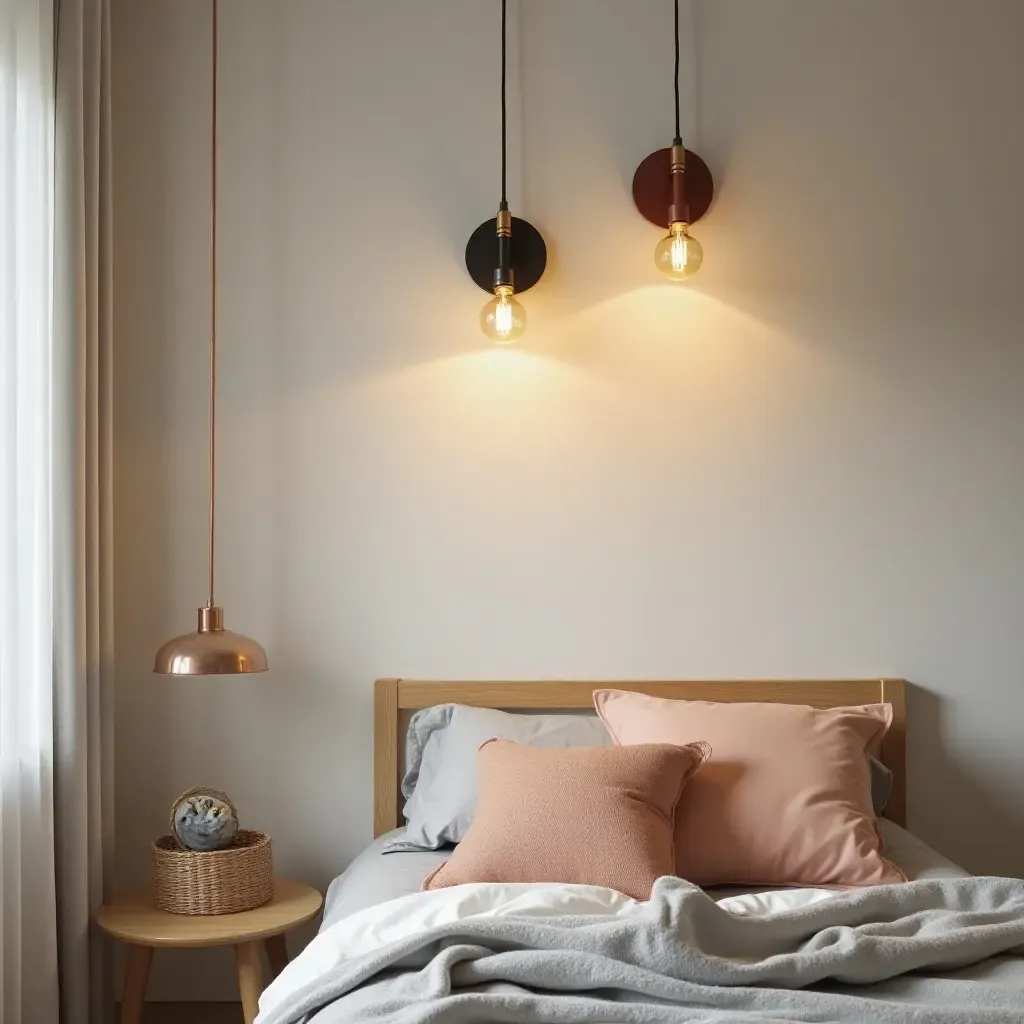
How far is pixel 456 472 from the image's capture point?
2.96 meters

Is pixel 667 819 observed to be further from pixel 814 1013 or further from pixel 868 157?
pixel 868 157

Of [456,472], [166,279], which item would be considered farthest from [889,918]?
[166,279]

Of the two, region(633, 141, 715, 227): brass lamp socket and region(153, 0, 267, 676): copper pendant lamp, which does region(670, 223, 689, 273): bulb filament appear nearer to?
region(633, 141, 715, 227): brass lamp socket

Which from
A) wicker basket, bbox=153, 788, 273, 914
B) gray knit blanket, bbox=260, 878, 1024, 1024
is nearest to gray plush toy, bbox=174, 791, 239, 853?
wicker basket, bbox=153, 788, 273, 914

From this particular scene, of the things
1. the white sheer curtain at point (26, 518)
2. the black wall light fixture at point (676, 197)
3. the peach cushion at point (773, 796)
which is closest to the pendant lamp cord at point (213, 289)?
the white sheer curtain at point (26, 518)

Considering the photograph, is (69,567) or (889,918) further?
(69,567)

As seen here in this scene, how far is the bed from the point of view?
63.7 inches

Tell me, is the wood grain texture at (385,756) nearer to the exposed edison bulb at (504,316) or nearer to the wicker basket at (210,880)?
the wicker basket at (210,880)

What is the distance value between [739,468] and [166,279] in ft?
4.79

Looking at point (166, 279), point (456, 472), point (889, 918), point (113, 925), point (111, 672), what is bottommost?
point (113, 925)

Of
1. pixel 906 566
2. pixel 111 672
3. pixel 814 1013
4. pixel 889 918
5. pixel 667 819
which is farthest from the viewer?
pixel 906 566

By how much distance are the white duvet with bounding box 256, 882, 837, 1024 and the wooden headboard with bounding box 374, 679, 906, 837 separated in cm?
77

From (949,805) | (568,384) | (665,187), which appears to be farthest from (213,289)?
(949,805)

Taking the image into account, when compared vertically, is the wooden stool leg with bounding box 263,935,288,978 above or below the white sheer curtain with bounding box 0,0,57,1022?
below
